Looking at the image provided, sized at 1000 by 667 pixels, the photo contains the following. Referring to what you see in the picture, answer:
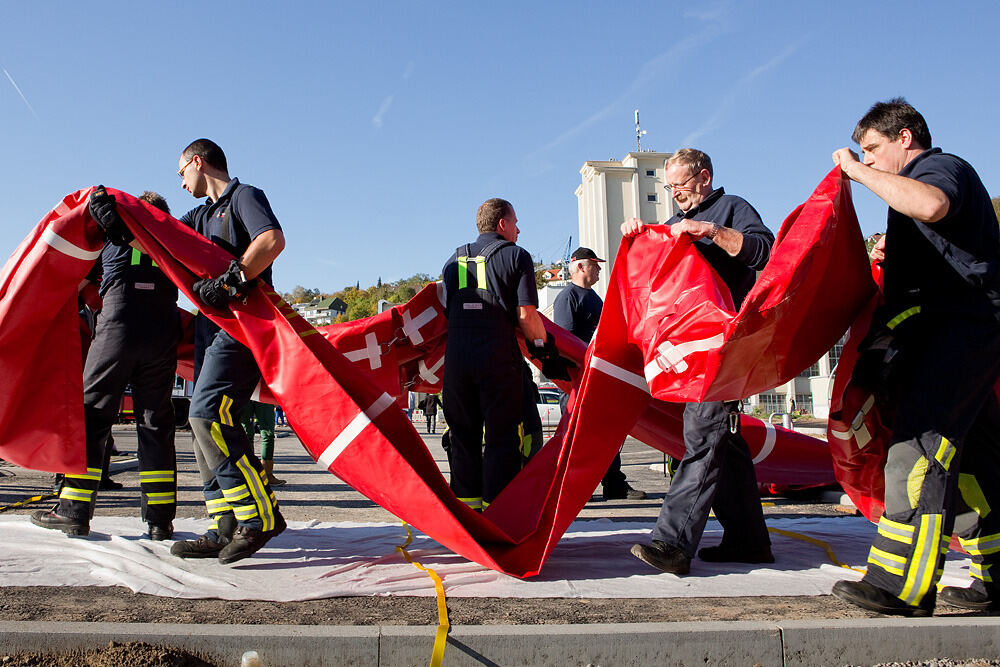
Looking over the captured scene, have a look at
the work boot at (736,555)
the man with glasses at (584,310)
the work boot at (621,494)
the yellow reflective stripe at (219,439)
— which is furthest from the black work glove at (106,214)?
the work boot at (621,494)

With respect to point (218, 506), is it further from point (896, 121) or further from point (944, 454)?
point (896, 121)

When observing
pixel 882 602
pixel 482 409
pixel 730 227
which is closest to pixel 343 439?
pixel 482 409

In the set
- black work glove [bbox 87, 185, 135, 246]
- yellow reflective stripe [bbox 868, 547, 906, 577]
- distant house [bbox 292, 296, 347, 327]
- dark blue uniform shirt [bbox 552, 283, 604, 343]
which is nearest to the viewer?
yellow reflective stripe [bbox 868, 547, 906, 577]

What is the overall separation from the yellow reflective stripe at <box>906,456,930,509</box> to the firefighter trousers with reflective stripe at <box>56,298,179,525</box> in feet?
12.9

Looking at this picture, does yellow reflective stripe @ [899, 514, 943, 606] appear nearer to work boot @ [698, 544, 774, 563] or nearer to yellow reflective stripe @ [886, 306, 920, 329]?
yellow reflective stripe @ [886, 306, 920, 329]

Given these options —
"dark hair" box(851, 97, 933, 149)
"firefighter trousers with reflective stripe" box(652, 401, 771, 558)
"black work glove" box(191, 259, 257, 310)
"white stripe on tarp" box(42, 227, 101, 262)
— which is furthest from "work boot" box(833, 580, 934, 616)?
"white stripe on tarp" box(42, 227, 101, 262)

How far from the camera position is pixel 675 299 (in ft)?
11.2

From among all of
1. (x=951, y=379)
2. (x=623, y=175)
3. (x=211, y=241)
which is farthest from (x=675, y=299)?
(x=623, y=175)

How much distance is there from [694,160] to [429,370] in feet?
8.20

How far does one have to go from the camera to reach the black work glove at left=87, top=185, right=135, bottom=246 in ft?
13.2

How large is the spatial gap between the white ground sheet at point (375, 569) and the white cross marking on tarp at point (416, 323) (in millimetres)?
1405

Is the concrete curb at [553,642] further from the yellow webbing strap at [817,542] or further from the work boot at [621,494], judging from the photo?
the work boot at [621,494]

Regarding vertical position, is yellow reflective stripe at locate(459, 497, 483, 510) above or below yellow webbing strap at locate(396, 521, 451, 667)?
above

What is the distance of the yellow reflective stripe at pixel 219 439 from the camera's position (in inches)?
149
